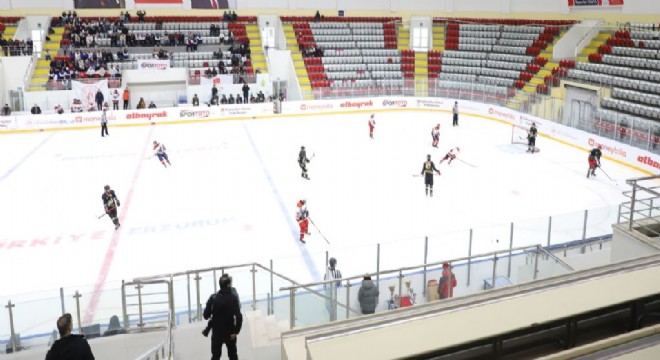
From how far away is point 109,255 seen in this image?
11.5m

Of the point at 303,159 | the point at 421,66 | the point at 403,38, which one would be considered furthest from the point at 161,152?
the point at 403,38

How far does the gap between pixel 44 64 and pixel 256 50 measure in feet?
35.8

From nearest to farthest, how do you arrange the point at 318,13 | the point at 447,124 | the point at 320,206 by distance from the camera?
the point at 320,206 → the point at 447,124 → the point at 318,13

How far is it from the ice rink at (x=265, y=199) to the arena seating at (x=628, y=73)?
123 inches

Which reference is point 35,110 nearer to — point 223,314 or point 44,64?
point 44,64

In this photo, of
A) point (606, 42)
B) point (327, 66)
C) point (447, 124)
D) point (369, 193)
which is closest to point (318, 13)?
point (327, 66)

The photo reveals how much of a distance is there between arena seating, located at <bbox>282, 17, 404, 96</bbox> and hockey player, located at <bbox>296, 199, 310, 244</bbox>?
60.7ft

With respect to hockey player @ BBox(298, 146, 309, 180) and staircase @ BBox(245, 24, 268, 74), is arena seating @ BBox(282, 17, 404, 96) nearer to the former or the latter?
staircase @ BBox(245, 24, 268, 74)

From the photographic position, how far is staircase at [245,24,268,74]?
32.2 metres

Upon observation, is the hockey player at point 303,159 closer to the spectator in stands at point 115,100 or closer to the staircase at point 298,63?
the staircase at point 298,63

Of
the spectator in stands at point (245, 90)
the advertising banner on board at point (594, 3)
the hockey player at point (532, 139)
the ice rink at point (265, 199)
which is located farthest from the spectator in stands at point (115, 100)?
the advertising banner on board at point (594, 3)

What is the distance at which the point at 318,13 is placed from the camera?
35969mm

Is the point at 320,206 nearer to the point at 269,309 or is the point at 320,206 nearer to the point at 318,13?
the point at 269,309

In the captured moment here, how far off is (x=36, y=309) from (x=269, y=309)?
2.66m
